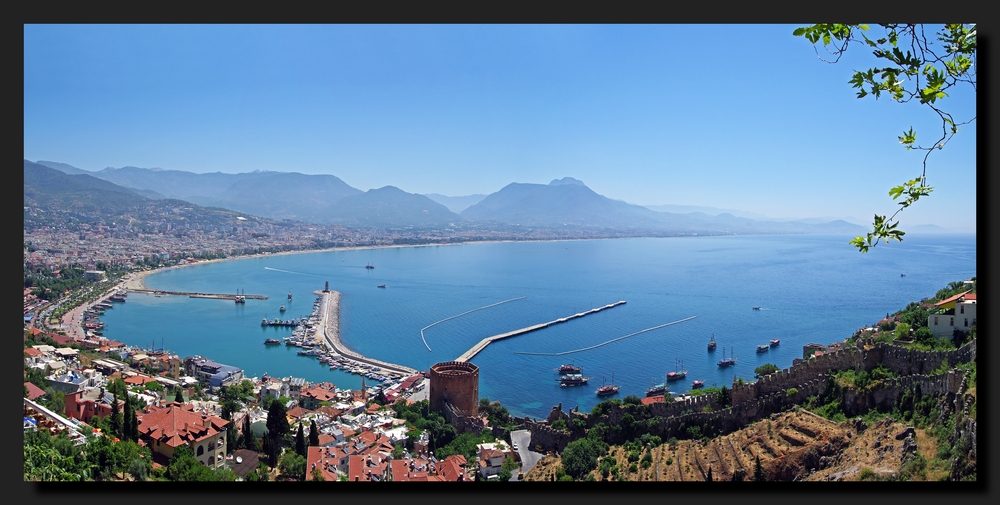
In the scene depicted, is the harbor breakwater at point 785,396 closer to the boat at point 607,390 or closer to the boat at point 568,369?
the boat at point 607,390

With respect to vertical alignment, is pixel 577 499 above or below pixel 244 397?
above

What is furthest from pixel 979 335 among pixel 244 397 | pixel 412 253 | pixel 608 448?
pixel 412 253

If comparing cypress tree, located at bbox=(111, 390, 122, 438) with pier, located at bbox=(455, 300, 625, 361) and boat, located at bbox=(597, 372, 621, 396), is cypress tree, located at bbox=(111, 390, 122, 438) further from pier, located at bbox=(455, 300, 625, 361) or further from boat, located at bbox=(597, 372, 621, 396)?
pier, located at bbox=(455, 300, 625, 361)

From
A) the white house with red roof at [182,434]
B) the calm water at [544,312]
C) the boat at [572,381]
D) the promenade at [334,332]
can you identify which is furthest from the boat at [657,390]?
the white house with red roof at [182,434]

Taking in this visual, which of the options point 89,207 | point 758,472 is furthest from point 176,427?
point 89,207

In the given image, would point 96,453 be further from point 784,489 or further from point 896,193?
point 896,193

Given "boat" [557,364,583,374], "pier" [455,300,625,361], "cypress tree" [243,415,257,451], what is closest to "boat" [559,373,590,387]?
"boat" [557,364,583,374]
